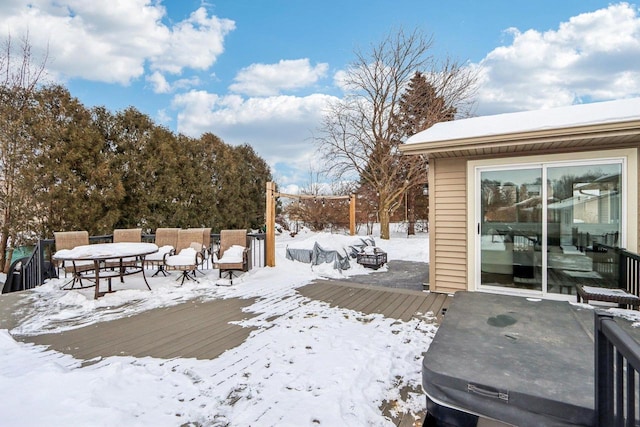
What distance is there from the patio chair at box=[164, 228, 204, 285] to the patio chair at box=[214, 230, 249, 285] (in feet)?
1.35

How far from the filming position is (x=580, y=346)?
58.2 inches

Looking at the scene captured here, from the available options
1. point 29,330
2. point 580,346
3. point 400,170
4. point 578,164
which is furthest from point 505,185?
point 400,170

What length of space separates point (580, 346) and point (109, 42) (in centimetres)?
1017

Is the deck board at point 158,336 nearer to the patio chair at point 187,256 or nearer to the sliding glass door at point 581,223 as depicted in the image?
the patio chair at point 187,256

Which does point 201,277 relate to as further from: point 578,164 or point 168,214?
point 578,164

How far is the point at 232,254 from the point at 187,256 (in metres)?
0.79

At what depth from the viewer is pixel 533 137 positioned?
143 inches

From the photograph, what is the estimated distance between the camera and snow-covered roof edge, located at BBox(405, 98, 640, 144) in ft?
11.7

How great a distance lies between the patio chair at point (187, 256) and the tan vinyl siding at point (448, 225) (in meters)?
4.15

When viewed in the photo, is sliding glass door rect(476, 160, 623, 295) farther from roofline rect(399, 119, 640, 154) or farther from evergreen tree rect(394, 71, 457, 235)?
evergreen tree rect(394, 71, 457, 235)

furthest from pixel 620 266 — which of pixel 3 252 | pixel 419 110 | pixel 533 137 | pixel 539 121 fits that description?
pixel 3 252

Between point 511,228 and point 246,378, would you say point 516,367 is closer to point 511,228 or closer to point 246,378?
point 246,378

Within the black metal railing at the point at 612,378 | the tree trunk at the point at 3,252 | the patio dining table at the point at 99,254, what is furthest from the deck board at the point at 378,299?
the tree trunk at the point at 3,252

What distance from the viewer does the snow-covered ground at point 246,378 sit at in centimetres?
187
